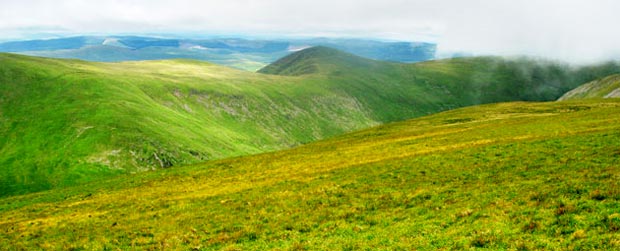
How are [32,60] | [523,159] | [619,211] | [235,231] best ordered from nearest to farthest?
[619,211] → [235,231] → [523,159] → [32,60]

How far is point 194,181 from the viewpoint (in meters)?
53.1

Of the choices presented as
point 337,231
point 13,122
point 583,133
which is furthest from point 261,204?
point 13,122

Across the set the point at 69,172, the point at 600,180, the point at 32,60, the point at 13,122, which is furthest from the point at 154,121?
the point at 600,180

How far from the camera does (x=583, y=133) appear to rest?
43.8 metres

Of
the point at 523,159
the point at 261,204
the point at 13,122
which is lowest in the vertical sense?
the point at 13,122

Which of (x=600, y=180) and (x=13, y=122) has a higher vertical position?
(x=600, y=180)

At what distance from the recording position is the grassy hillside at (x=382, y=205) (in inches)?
782

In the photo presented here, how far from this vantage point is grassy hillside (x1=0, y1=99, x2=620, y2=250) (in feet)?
65.2

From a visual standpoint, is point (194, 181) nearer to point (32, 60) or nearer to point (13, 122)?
point (13, 122)

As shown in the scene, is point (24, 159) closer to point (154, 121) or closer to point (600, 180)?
point (154, 121)

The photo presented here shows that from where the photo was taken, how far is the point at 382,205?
94.0 feet

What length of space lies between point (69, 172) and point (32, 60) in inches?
5134

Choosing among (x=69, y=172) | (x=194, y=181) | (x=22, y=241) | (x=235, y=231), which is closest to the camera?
(x=235, y=231)

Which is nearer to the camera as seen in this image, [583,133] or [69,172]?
[583,133]
